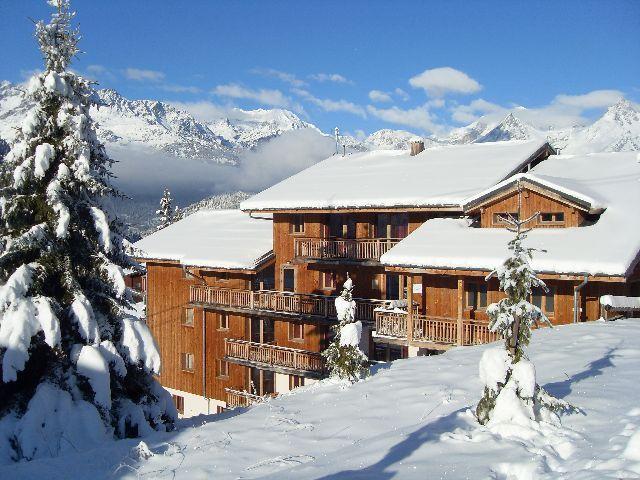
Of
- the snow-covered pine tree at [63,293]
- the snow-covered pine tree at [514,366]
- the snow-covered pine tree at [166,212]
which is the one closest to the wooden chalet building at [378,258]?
the snow-covered pine tree at [514,366]

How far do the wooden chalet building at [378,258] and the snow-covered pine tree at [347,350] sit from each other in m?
4.97

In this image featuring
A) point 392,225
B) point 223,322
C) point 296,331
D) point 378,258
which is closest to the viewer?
point 378,258

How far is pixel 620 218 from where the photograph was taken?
19.3m

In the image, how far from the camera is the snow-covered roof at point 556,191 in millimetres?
19625

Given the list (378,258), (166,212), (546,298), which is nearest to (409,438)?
(546,298)

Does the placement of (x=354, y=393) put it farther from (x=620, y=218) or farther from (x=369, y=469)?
(x=620, y=218)

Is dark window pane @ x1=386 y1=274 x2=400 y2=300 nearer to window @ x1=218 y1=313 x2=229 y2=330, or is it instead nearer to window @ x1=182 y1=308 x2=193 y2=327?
window @ x1=218 y1=313 x2=229 y2=330

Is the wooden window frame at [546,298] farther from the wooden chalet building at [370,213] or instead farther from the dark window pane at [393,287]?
the dark window pane at [393,287]

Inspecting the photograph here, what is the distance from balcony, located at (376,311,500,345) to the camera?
63.7 feet

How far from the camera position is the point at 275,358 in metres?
26.4

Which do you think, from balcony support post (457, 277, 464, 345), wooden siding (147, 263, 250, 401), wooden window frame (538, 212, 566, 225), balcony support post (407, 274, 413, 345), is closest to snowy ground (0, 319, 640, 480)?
balcony support post (457, 277, 464, 345)

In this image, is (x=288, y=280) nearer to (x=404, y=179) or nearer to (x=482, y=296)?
(x=404, y=179)

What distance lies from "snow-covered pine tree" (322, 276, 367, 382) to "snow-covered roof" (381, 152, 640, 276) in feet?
16.3

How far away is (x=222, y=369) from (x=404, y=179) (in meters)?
13.7
